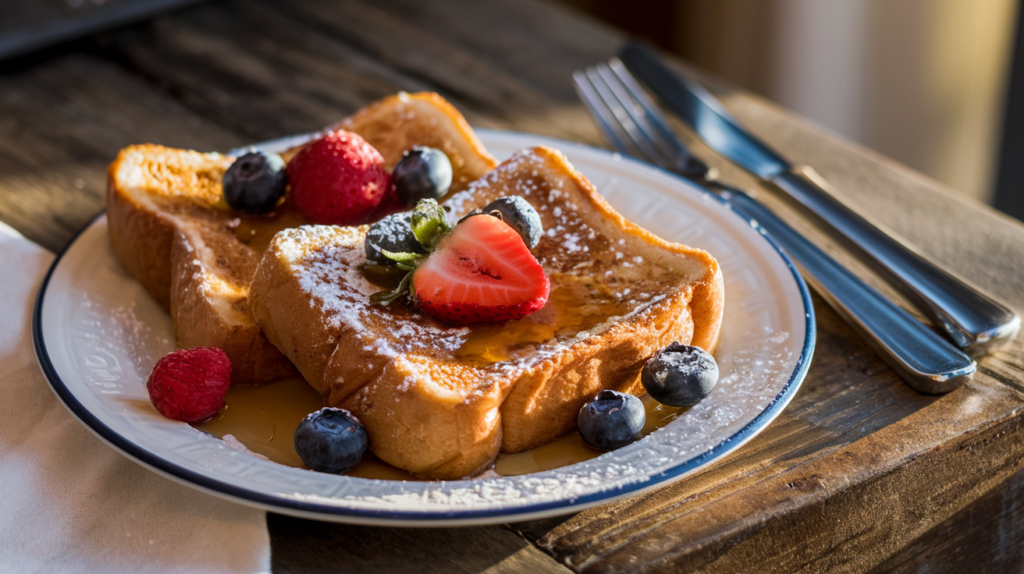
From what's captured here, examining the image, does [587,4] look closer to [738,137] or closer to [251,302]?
[738,137]

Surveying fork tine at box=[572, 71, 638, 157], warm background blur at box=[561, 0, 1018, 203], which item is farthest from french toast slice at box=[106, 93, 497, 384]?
warm background blur at box=[561, 0, 1018, 203]

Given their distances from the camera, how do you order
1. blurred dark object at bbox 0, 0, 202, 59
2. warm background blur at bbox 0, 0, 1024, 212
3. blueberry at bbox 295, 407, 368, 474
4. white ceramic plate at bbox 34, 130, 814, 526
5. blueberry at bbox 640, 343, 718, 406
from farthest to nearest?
warm background blur at bbox 0, 0, 1024, 212 → blurred dark object at bbox 0, 0, 202, 59 → blueberry at bbox 640, 343, 718, 406 → blueberry at bbox 295, 407, 368, 474 → white ceramic plate at bbox 34, 130, 814, 526

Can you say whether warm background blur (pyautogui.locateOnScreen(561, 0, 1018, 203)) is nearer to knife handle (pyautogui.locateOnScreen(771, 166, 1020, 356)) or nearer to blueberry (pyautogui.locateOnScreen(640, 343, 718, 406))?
knife handle (pyautogui.locateOnScreen(771, 166, 1020, 356))

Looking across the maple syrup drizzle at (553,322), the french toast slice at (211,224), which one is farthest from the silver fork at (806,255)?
the french toast slice at (211,224)

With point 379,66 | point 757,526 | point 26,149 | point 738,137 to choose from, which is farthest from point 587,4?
point 757,526

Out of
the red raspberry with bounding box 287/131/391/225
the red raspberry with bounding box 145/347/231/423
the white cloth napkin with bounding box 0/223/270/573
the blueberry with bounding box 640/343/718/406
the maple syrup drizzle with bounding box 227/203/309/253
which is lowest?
the white cloth napkin with bounding box 0/223/270/573

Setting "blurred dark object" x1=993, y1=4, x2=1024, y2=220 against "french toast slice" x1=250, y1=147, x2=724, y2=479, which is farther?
"blurred dark object" x1=993, y1=4, x2=1024, y2=220
